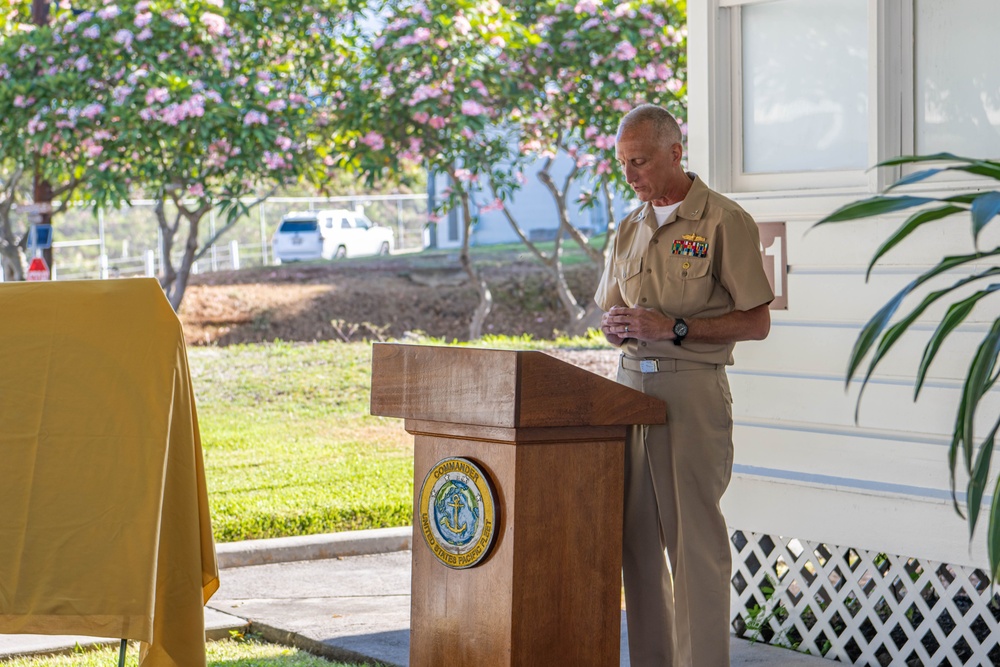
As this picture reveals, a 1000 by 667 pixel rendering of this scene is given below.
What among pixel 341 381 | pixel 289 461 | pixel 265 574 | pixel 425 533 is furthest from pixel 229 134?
pixel 425 533

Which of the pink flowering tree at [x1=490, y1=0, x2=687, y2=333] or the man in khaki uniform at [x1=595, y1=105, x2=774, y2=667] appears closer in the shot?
the man in khaki uniform at [x1=595, y1=105, x2=774, y2=667]

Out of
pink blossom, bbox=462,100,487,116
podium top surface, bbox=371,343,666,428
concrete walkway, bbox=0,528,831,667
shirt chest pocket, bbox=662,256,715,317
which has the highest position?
pink blossom, bbox=462,100,487,116

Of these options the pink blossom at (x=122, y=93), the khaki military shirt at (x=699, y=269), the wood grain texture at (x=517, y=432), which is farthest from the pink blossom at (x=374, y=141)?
the wood grain texture at (x=517, y=432)

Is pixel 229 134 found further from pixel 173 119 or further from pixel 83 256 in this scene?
pixel 83 256

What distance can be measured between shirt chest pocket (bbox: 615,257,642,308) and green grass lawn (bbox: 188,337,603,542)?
3.61 metres

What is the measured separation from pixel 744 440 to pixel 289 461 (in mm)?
4645

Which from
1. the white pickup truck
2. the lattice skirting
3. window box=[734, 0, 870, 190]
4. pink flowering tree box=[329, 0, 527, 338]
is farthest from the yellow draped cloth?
the white pickup truck

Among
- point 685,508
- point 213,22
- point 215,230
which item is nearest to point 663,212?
point 685,508

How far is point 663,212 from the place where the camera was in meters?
4.15

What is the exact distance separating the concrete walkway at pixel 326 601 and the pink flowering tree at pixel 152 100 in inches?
233

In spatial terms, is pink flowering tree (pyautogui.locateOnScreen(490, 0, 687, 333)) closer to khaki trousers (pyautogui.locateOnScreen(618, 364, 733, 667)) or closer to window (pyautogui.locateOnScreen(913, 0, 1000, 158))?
window (pyautogui.locateOnScreen(913, 0, 1000, 158))

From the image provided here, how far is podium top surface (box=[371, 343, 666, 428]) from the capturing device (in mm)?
3434

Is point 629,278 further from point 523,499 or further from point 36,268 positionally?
point 36,268

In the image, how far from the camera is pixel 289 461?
9.08 m
